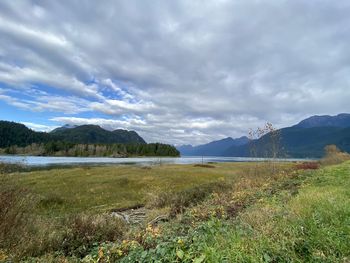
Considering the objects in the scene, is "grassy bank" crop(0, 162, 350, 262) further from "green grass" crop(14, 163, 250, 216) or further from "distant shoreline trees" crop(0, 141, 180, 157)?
"distant shoreline trees" crop(0, 141, 180, 157)

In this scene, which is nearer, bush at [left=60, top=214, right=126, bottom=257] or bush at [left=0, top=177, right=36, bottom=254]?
bush at [left=0, top=177, right=36, bottom=254]

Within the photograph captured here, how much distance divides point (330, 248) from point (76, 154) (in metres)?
187

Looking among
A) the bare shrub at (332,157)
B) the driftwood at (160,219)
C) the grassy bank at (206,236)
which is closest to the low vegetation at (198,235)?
the grassy bank at (206,236)

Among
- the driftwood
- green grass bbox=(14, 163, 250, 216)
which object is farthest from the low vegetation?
green grass bbox=(14, 163, 250, 216)

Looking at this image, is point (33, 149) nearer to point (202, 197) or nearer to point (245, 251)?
point (202, 197)

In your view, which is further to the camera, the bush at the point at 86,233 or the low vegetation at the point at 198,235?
the bush at the point at 86,233

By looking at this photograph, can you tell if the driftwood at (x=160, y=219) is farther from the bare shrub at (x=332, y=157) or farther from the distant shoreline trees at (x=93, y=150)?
the distant shoreline trees at (x=93, y=150)

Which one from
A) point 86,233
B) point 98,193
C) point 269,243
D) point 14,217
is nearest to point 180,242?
point 269,243

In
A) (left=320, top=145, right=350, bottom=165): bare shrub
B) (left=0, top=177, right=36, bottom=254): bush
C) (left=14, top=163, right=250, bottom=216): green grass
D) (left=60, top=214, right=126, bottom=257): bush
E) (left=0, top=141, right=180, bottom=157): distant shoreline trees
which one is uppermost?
(left=0, top=141, right=180, bottom=157): distant shoreline trees

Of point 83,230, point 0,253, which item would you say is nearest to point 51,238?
point 83,230

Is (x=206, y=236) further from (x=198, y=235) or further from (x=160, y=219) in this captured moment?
(x=160, y=219)

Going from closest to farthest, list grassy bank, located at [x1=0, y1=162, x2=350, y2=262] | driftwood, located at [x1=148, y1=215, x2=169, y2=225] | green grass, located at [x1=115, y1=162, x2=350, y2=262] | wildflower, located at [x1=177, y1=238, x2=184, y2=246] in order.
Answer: green grass, located at [x1=115, y1=162, x2=350, y2=262] → grassy bank, located at [x1=0, y1=162, x2=350, y2=262] → wildflower, located at [x1=177, y1=238, x2=184, y2=246] → driftwood, located at [x1=148, y1=215, x2=169, y2=225]

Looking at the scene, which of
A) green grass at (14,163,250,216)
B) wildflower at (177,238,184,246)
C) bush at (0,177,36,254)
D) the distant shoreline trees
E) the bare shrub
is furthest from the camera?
the distant shoreline trees

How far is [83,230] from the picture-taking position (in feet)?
30.6
